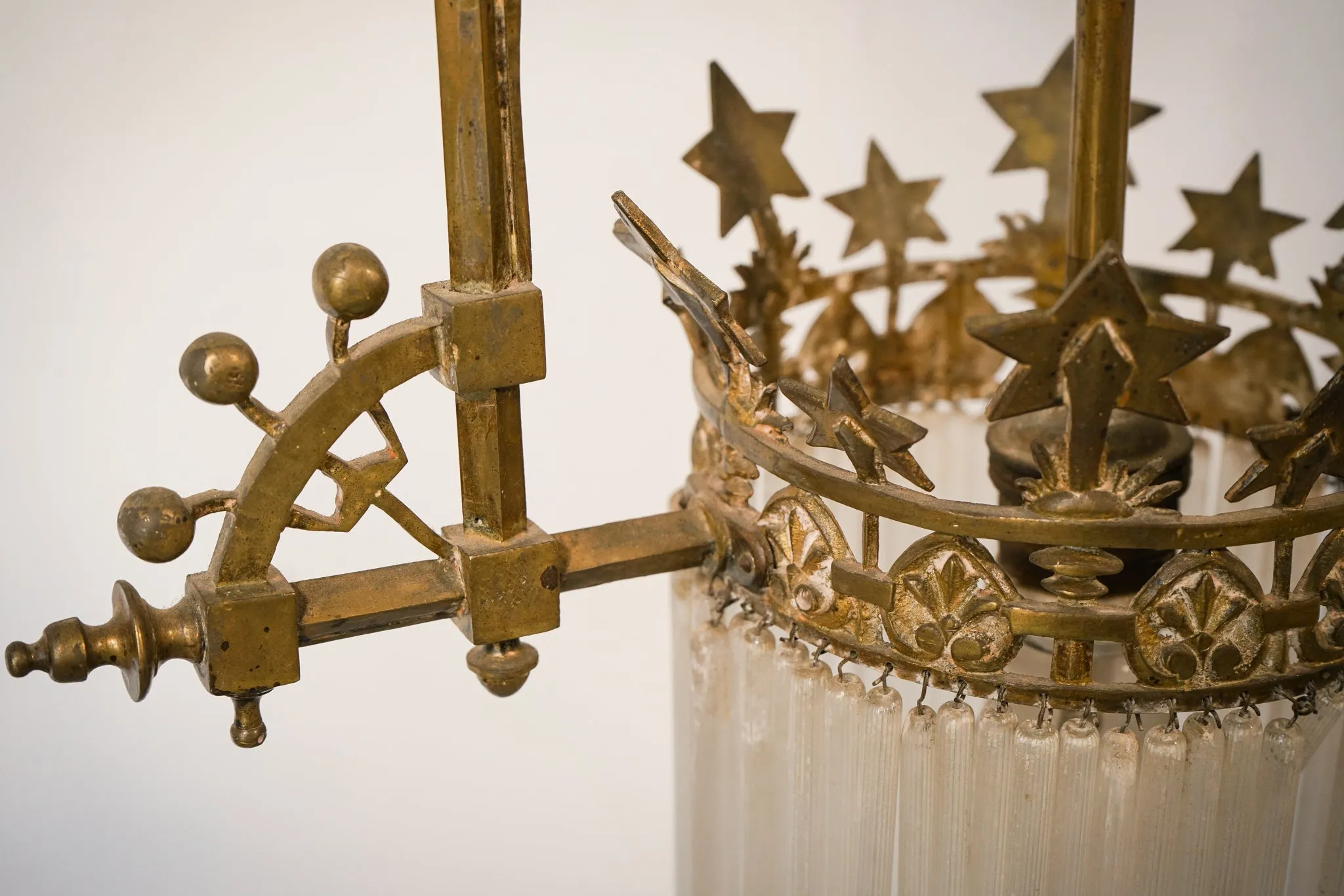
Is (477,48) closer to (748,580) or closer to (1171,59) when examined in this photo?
(748,580)

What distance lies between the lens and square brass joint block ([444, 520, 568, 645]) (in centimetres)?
90

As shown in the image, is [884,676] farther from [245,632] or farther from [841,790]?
[245,632]

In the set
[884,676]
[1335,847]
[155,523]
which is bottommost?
[1335,847]

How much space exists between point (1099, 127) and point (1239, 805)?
381 millimetres

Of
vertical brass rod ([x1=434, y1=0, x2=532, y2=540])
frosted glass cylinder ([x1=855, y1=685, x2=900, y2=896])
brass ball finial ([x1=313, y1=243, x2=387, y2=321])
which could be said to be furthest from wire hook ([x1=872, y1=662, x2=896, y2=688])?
brass ball finial ([x1=313, y1=243, x2=387, y2=321])

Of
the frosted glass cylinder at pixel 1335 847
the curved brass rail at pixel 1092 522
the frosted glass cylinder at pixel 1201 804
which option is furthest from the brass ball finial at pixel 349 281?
the frosted glass cylinder at pixel 1335 847

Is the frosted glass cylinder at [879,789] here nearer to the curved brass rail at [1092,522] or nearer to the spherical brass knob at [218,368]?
the curved brass rail at [1092,522]

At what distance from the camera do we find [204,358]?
2.65 ft

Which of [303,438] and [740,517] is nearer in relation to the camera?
[303,438]

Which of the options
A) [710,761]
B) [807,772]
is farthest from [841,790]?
[710,761]

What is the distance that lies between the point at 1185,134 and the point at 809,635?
0.92 metres

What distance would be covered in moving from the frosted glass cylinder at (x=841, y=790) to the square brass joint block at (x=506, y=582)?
0.16m

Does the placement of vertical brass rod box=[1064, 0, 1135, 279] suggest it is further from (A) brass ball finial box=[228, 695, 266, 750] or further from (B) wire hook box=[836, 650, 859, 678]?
(A) brass ball finial box=[228, 695, 266, 750]

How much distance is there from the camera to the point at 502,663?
3.03 feet
